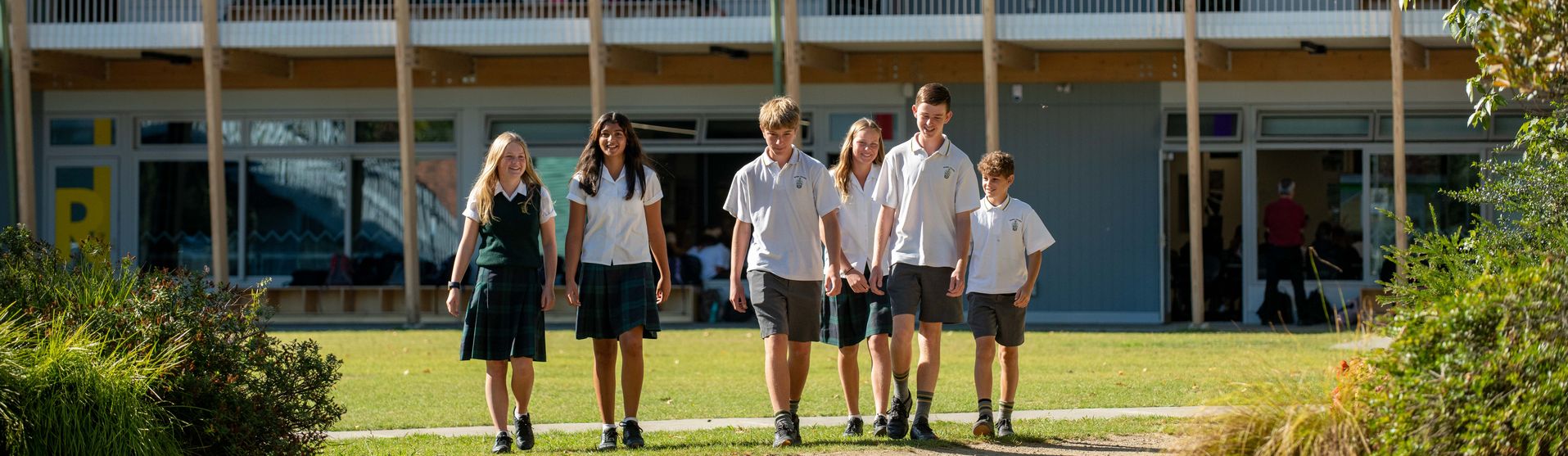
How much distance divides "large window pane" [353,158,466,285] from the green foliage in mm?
14850

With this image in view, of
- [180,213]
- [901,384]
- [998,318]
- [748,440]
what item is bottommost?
[748,440]

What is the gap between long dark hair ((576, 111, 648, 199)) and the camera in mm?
7559

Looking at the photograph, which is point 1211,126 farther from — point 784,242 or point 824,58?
point 784,242

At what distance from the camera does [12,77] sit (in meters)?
18.8

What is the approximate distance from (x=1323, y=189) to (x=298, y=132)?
495 inches

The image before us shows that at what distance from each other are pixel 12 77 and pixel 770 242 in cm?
1433

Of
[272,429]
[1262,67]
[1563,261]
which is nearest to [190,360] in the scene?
[272,429]

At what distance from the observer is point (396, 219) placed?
21.1m

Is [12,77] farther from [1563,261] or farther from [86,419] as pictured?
[1563,261]

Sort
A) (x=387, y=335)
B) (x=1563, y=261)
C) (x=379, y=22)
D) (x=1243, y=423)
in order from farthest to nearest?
(x=379, y=22) → (x=387, y=335) → (x=1243, y=423) → (x=1563, y=261)

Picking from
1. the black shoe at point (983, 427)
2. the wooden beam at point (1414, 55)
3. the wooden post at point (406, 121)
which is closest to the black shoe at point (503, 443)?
the black shoe at point (983, 427)

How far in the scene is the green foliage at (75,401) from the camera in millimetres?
5781

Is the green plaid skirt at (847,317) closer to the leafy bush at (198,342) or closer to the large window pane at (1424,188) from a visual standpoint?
the leafy bush at (198,342)

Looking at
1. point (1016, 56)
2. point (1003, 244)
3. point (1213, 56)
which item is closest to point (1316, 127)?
point (1213, 56)
